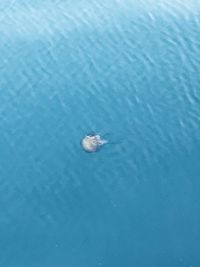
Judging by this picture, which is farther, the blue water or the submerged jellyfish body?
the submerged jellyfish body

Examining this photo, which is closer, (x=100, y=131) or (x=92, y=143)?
(x=92, y=143)

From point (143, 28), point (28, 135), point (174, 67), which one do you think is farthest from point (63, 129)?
point (143, 28)

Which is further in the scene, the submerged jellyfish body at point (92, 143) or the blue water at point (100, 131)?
the submerged jellyfish body at point (92, 143)

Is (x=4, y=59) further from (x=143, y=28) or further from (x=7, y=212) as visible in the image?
(x=7, y=212)

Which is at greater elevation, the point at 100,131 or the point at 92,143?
the point at 100,131
